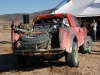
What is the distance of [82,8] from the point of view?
18766 mm

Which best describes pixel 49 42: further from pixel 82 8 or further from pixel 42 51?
pixel 82 8

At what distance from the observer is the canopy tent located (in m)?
18.0

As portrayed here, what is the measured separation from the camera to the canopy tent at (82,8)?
18.0 meters

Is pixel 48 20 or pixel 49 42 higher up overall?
pixel 48 20

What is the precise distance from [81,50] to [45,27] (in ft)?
10.3

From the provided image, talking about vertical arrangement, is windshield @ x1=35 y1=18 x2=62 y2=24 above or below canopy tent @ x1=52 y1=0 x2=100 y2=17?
below

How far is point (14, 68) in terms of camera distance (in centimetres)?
919

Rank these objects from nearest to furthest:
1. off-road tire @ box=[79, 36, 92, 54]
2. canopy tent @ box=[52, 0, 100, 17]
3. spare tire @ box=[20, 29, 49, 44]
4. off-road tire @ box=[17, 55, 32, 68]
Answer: spare tire @ box=[20, 29, 49, 44]
off-road tire @ box=[17, 55, 32, 68]
off-road tire @ box=[79, 36, 92, 54]
canopy tent @ box=[52, 0, 100, 17]

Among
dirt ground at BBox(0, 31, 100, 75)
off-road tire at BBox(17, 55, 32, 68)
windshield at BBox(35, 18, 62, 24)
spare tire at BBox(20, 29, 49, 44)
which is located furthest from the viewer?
windshield at BBox(35, 18, 62, 24)

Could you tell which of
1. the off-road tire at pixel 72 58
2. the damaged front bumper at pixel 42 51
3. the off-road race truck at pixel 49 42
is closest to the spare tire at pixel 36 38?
the off-road race truck at pixel 49 42

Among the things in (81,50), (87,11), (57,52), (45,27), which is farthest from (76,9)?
(57,52)

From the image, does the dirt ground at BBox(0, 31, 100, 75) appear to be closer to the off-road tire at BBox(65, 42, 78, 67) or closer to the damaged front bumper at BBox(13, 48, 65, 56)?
the off-road tire at BBox(65, 42, 78, 67)

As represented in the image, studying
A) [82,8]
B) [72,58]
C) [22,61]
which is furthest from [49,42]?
[82,8]

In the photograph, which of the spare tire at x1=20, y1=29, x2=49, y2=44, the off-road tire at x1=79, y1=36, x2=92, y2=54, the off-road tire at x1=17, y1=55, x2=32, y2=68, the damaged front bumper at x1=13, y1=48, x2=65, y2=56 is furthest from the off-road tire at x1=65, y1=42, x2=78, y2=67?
the off-road tire at x1=79, y1=36, x2=92, y2=54
